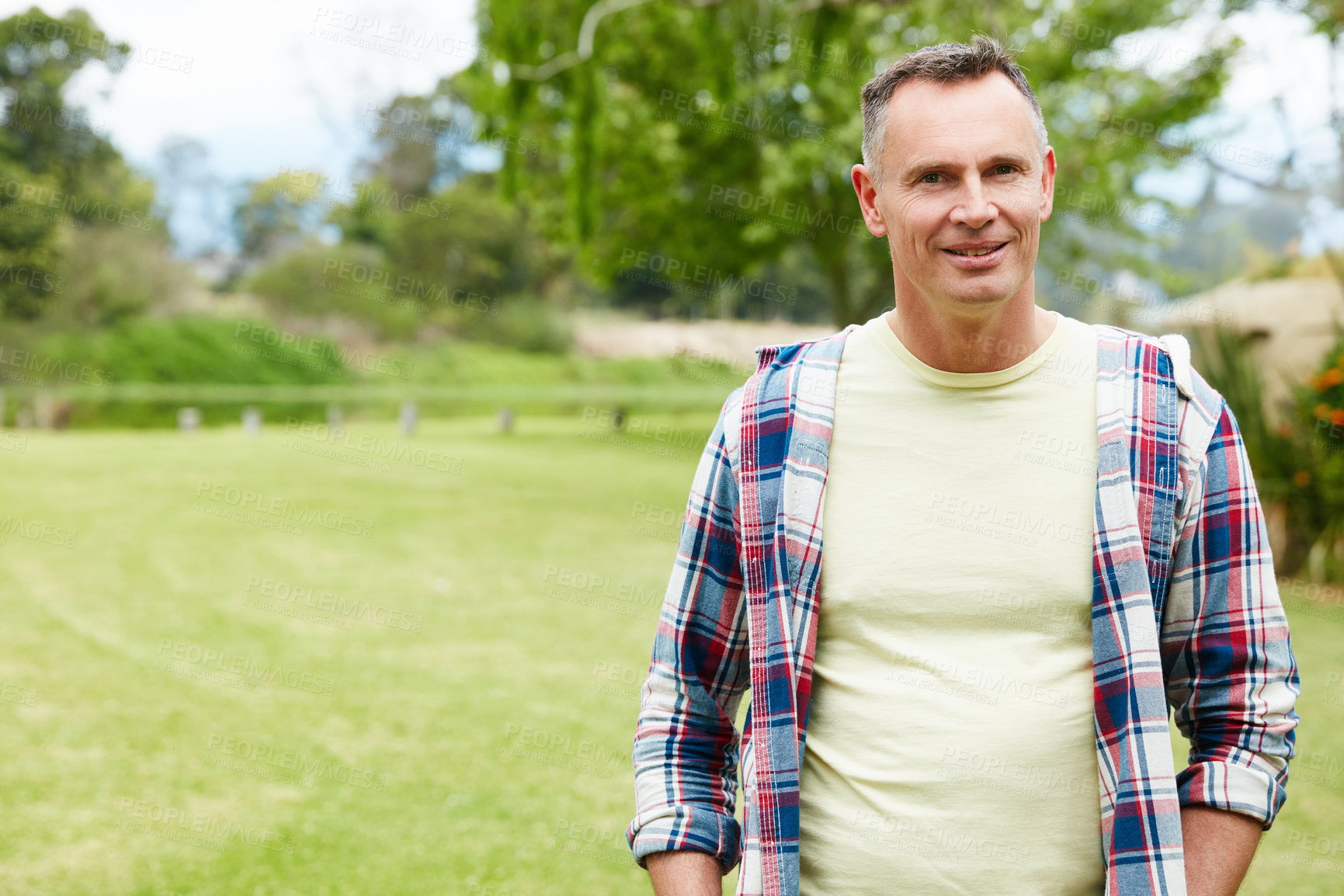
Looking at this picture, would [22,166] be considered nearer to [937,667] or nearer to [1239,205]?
[1239,205]

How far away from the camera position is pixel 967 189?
1484 millimetres

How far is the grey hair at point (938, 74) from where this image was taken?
1.50m

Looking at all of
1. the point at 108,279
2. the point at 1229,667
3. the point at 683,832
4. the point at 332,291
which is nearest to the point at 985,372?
the point at 1229,667

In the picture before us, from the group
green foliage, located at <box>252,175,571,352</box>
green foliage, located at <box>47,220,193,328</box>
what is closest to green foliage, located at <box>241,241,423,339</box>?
green foliage, located at <box>252,175,571,352</box>

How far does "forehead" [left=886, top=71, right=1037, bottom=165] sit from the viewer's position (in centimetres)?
149

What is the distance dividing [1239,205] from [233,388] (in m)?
26.5

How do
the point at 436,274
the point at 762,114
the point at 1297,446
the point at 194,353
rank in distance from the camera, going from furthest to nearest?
1. the point at 436,274
2. the point at 194,353
3. the point at 762,114
4. the point at 1297,446

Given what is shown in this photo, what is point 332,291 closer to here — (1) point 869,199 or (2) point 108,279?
(2) point 108,279

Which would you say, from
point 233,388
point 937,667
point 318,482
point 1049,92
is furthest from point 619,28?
point 233,388

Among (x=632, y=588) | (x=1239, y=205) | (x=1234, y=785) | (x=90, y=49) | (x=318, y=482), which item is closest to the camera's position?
(x=1234, y=785)

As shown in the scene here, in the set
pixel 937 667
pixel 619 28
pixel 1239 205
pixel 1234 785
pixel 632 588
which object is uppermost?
pixel 619 28

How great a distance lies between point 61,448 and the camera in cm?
1664

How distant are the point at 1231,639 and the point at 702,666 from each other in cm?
73

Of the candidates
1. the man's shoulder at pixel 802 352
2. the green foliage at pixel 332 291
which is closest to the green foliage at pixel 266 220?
the green foliage at pixel 332 291
